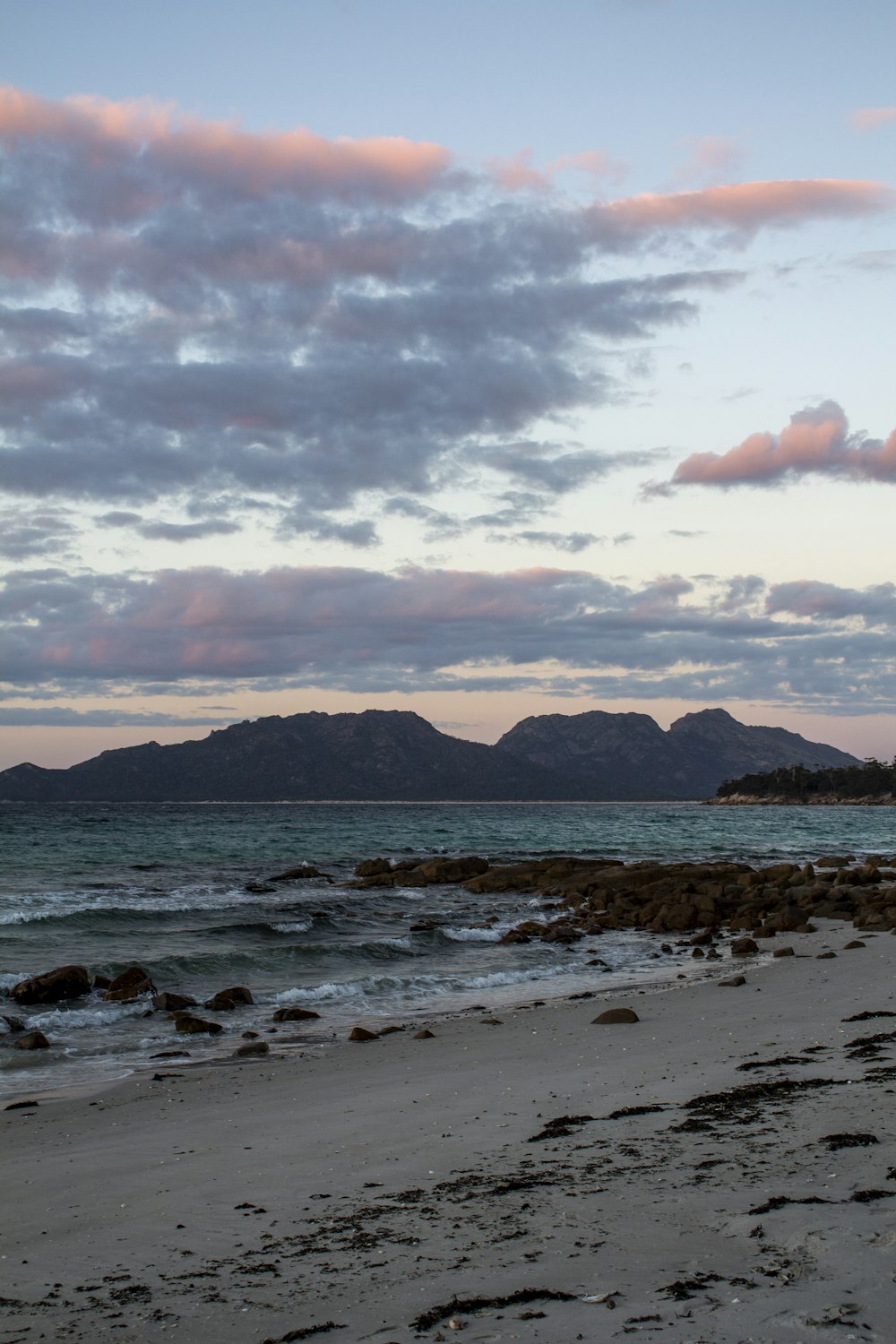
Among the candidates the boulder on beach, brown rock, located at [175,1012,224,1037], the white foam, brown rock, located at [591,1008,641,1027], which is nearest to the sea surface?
the white foam

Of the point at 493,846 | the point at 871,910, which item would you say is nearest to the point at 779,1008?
the point at 871,910

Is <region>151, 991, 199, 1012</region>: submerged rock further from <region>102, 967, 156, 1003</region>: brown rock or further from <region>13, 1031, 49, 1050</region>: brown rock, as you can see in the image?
<region>13, 1031, 49, 1050</region>: brown rock

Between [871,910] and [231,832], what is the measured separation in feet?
226

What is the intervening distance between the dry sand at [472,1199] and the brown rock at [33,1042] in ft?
9.98

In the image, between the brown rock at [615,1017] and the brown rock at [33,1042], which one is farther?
the brown rock at [615,1017]

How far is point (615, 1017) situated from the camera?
1434cm

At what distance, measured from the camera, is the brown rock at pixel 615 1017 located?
14.3m

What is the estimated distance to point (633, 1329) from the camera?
4.72 meters

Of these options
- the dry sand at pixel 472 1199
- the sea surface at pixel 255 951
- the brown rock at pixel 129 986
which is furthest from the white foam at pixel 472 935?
the dry sand at pixel 472 1199

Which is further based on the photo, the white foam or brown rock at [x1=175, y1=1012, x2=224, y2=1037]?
the white foam

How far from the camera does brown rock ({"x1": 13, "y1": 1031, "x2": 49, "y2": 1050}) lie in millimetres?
14117

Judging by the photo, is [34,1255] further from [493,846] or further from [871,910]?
[493,846]

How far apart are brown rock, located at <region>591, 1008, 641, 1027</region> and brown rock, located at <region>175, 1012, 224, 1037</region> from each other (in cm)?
562

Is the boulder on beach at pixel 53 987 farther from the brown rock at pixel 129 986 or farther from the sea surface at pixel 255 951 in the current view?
the brown rock at pixel 129 986
